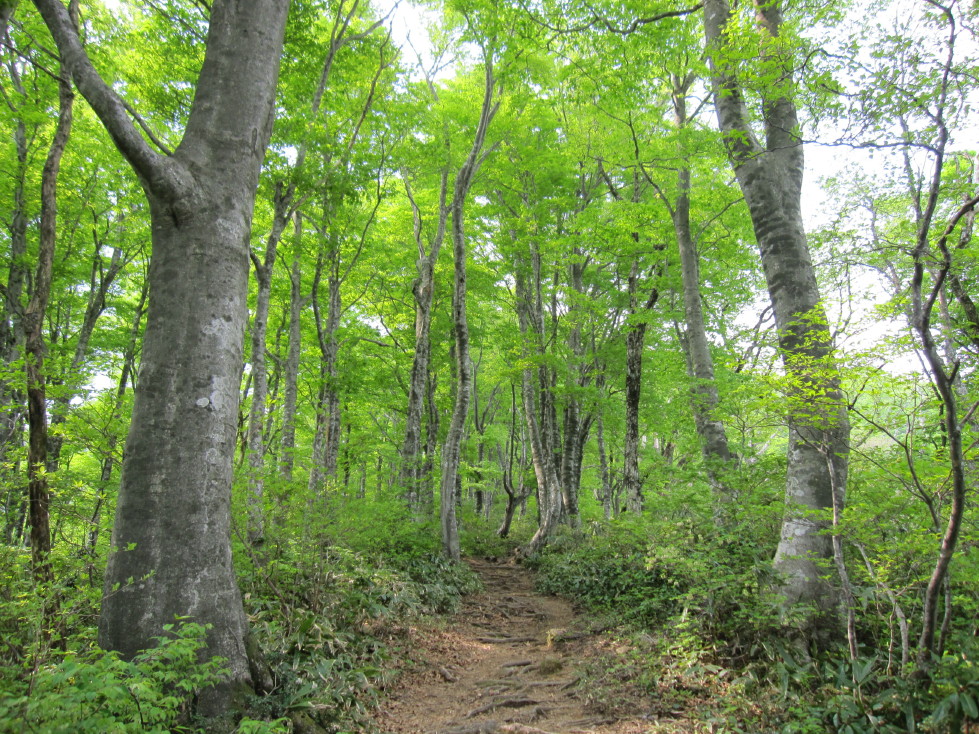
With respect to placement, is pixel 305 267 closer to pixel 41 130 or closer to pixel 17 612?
pixel 41 130

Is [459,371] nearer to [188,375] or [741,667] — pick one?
[741,667]

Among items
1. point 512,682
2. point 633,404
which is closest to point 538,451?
point 633,404

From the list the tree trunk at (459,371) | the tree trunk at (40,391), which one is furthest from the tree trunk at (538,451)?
the tree trunk at (40,391)

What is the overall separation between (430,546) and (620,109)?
376 inches

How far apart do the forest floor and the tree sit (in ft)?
7.30

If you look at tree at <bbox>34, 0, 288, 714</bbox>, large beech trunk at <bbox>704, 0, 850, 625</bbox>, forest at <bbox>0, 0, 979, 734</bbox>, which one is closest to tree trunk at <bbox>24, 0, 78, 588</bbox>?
forest at <bbox>0, 0, 979, 734</bbox>

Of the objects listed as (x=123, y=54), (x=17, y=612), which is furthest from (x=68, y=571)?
(x=123, y=54)

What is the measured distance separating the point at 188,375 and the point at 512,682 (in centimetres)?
454

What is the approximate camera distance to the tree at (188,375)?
285 cm

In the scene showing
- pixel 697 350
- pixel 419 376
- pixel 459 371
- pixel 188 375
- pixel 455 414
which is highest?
pixel 419 376

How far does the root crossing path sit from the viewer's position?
14.0 ft

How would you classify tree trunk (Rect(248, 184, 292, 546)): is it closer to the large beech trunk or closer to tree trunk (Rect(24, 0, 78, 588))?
tree trunk (Rect(24, 0, 78, 588))

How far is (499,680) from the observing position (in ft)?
17.6

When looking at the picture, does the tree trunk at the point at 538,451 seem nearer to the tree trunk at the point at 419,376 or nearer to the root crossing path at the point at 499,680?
the tree trunk at the point at 419,376
